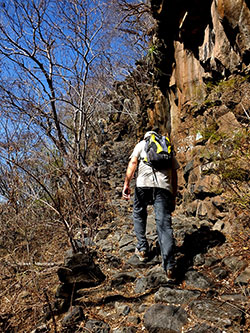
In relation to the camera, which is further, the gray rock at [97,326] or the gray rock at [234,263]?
the gray rock at [234,263]

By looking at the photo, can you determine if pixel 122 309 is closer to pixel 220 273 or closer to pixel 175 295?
pixel 175 295

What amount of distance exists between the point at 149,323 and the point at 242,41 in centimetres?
419

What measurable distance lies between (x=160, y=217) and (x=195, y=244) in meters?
1.01

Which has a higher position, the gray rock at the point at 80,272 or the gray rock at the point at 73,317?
the gray rock at the point at 80,272

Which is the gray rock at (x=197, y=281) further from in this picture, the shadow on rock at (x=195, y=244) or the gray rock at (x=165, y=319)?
the gray rock at (x=165, y=319)

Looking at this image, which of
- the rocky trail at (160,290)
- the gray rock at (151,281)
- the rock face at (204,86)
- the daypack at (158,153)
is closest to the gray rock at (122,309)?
the rocky trail at (160,290)

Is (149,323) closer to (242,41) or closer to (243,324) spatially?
(243,324)

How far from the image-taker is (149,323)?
2.08 metres

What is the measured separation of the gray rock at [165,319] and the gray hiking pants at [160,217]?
0.58m

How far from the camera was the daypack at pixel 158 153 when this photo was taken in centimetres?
299

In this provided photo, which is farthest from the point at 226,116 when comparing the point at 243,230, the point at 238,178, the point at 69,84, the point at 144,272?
the point at 69,84

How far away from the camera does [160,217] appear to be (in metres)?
2.94

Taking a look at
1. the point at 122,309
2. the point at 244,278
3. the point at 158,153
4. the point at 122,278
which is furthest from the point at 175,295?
the point at 158,153

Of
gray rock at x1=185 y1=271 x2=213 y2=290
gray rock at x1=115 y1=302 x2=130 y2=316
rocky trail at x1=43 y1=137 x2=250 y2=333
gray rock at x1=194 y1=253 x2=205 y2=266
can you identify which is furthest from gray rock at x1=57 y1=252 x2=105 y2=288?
gray rock at x1=194 y1=253 x2=205 y2=266
